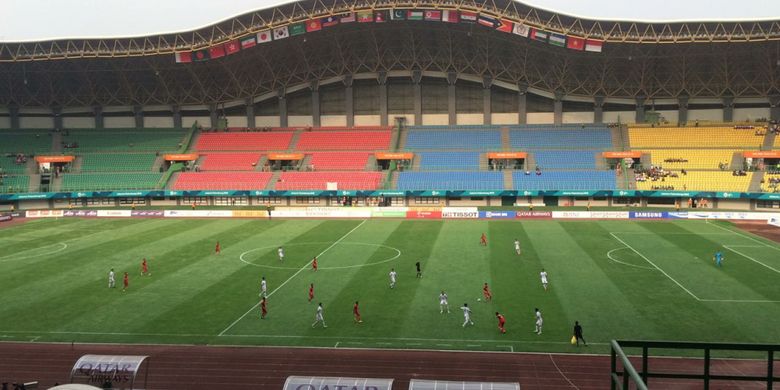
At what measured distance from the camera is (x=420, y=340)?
25.1 metres

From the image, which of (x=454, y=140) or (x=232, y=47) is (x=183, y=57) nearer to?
(x=232, y=47)

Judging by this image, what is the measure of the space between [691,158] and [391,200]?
37.6 m

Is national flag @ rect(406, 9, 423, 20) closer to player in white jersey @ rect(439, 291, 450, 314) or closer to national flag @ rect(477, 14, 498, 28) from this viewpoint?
national flag @ rect(477, 14, 498, 28)

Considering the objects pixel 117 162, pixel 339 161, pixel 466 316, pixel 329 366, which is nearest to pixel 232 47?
pixel 339 161

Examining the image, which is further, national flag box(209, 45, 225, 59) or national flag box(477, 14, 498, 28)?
national flag box(209, 45, 225, 59)

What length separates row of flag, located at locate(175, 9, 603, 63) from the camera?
68250 millimetres

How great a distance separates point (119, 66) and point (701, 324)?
255 feet

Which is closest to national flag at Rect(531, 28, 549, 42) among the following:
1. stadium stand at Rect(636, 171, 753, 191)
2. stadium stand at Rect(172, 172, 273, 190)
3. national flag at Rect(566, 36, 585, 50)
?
national flag at Rect(566, 36, 585, 50)

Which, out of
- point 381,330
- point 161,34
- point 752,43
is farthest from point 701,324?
point 161,34

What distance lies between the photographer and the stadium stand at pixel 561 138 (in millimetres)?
78750

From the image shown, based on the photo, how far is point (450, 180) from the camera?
241 ft

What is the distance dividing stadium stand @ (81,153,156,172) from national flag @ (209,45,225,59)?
1905 cm

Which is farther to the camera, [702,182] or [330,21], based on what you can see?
[330,21]

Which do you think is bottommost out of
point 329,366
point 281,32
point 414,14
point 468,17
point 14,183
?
point 329,366
